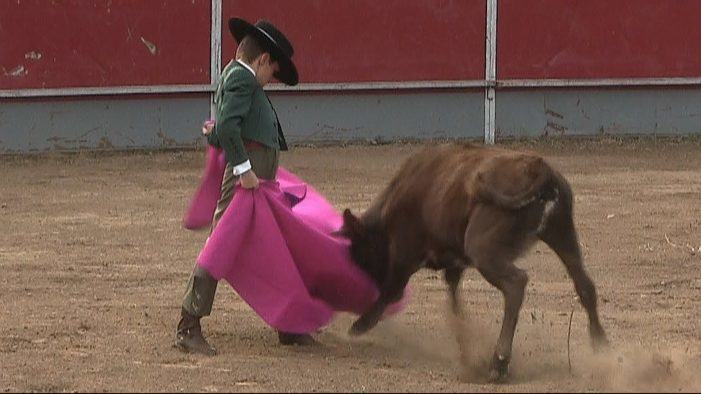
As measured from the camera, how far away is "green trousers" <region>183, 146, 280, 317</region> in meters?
6.01

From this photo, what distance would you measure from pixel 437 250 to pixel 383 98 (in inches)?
302

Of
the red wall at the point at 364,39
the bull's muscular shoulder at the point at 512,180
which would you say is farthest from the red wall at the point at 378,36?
the bull's muscular shoulder at the point at 512,180

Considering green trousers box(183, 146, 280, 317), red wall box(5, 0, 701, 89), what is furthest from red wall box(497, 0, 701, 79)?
green trousers box(183, 146, 280, 317)

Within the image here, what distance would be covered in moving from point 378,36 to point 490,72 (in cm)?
111

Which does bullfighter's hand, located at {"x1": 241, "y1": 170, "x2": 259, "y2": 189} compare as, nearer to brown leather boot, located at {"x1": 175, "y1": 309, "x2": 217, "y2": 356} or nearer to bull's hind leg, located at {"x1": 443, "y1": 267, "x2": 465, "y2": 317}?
brown leather boot, located at {"x1": 175, "y1": 309, "x2": 217, "y2": 356}

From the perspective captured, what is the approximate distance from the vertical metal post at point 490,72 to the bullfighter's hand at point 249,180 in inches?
316

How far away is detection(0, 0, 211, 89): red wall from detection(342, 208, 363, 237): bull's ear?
6.65m

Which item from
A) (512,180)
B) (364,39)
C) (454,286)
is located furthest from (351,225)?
(364,39)

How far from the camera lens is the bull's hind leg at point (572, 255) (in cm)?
570

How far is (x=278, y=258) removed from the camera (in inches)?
241

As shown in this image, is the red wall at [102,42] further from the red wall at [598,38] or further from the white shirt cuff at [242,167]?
the white shirt cuff at [242,167]

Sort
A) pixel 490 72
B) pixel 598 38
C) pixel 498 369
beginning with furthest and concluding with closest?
pixel 598 38, pixel 490 72, pixel 498 369

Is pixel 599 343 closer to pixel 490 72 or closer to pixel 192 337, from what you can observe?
pixel 192 337

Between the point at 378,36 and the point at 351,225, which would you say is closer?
the point at 351,225
